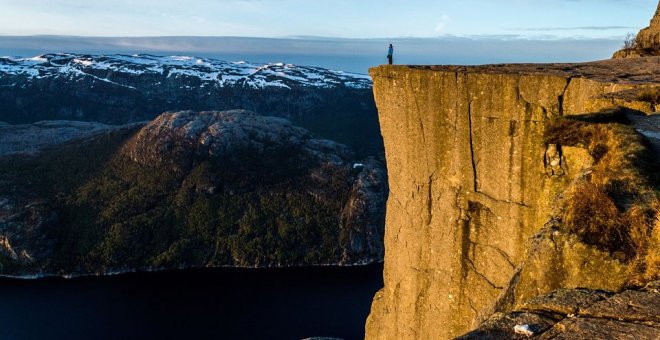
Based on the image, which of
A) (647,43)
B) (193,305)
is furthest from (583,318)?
(193,305)

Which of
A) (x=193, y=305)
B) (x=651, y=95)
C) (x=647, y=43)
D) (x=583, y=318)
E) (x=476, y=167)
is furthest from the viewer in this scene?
(x=193, y=305)

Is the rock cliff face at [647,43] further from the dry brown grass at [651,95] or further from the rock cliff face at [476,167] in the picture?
the dry brown grass at [651,95]

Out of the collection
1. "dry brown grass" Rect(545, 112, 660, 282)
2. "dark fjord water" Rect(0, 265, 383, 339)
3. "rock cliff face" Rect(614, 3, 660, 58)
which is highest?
"rock cliff face" Rect(614, 3, 660, 58)

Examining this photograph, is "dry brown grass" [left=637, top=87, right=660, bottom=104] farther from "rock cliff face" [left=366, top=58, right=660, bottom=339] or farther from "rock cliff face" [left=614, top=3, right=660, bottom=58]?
"rock cliff face" [left=614, top=3, right=660, bottom=58]

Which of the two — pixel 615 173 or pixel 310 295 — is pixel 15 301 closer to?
pixel 310 295

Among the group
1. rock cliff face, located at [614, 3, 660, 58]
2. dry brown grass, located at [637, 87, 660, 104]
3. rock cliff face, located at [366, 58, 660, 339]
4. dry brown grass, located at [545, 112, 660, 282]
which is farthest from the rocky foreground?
rock cliff face, located at [614, 3, 660, 58]

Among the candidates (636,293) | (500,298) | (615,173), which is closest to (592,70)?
(615,173)

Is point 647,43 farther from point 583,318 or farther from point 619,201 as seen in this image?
point 583,318

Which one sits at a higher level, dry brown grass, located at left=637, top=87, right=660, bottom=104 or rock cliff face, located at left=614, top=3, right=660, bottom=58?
rock cliff face, located at left=614, top=3, right=660, bottom=58
